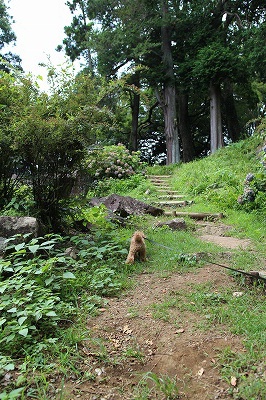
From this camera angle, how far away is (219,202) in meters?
7.51

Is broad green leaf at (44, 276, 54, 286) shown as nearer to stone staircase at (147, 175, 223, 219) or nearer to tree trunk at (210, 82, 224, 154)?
stone staircase at (147, 175, 223, 219)

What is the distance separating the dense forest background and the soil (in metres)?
2.04

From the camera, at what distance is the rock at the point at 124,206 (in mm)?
6426

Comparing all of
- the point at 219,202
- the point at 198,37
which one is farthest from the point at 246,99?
the point at 219,202

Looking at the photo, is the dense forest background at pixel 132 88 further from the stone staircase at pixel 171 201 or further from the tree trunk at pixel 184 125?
the stone staircase at pixel 171 201

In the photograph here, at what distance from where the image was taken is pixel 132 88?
4.95m

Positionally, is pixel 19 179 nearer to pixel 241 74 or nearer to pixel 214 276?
pixel 214 276

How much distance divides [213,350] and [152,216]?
468cm

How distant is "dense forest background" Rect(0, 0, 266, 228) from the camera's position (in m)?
4.02

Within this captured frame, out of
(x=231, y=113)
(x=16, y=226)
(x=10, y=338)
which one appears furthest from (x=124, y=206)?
(x=231, y=113)

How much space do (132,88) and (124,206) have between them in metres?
2.49

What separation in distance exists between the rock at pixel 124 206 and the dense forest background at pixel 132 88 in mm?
1725

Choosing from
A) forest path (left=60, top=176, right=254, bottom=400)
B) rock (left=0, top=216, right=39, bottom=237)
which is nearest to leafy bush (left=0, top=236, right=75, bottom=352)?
forest path (left=60, top=176, right=254, bottom=400)

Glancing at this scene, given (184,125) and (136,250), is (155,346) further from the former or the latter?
(184,125)
